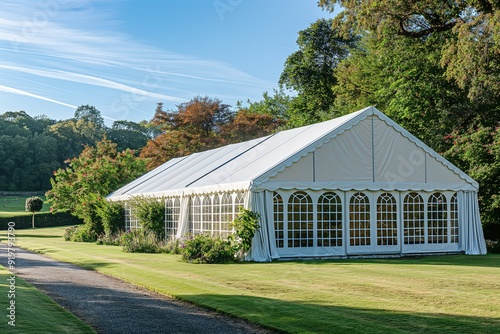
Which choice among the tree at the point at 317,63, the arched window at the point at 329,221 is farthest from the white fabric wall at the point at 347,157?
the tree at the point at 317,63

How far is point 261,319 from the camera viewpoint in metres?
9.12

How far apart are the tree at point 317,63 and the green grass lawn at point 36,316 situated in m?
39.0

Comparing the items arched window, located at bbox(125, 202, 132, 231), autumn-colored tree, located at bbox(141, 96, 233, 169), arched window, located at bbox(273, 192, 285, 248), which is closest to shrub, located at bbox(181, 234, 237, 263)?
arched window, located at bbox(273, 192, 285, 248)

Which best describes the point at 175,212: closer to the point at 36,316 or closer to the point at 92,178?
the point at 92,178

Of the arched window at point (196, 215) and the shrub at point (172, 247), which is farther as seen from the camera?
the shrub at point (172, 247)

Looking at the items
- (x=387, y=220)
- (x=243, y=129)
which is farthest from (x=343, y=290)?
(x=243, y=129)

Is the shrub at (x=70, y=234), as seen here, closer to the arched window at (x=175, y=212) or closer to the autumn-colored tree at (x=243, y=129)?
the arched window at (x=175, y=212)

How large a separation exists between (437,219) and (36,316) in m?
15.6

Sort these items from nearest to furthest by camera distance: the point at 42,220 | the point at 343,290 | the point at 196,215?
the point at 343,290
the point at 196,215
the point at 42,220

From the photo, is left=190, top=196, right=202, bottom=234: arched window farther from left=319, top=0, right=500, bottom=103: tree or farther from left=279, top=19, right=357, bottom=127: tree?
left=279, top=19, right=357, bottom=127: tree

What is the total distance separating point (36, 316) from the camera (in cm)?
892

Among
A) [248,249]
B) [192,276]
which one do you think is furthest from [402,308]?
[248,249]

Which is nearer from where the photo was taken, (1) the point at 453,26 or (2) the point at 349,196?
(2) the point at 349,196

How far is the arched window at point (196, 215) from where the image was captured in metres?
22.9
